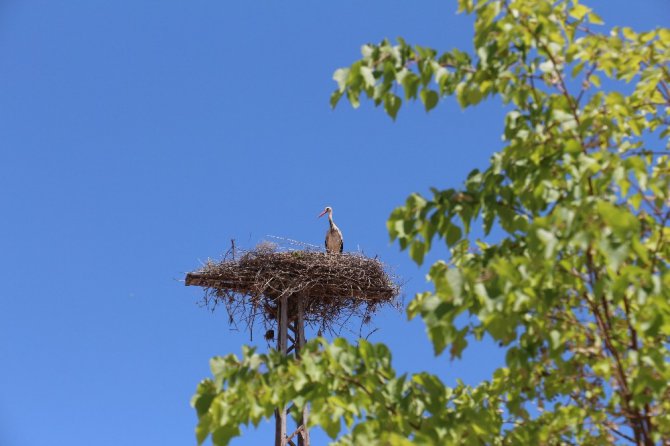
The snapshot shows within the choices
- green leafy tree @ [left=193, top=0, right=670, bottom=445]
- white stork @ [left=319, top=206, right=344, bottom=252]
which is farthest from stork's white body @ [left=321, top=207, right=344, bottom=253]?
green leafy tree @ [left=193, top=0, right=670, bottom=445]

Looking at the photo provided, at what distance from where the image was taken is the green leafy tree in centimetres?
252

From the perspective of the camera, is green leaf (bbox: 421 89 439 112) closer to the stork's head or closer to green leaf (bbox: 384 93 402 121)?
green leaf (bbox: 384 93 402 121)

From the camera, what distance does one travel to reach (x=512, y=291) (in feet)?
7.72

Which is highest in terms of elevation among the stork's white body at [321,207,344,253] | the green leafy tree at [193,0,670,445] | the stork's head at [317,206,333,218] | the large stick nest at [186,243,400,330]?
the stork's head at [317,206,333,218]

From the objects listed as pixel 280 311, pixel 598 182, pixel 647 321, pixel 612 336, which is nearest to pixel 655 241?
pixel 612 336

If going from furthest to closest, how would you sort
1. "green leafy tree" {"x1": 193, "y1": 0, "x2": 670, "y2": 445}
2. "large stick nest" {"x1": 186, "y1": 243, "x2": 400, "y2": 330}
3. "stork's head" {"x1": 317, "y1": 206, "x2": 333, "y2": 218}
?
"stork's head" {"x1": 317, "y1": 206, "x2": 333, "y2": 218}, "large stick nest" {"x1": 186, "y1": 243, "x2": 400, "y2": 330}, "green leafy tree" {"x1": 193, "y1": 0, "x2": 670, "y2": 445}

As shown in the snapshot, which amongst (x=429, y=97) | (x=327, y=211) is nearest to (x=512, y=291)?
(x=429, y=97)

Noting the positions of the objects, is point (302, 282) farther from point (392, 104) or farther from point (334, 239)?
point (392, 104)

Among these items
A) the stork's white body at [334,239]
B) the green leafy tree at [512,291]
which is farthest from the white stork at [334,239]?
the green leafy tree at [512,291]

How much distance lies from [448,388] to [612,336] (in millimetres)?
700

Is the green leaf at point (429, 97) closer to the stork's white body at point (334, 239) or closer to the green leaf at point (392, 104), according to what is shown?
the green leaf at point (392, 104)

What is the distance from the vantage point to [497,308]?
2326mm

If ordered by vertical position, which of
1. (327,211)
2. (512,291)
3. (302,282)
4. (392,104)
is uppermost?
(327,211)

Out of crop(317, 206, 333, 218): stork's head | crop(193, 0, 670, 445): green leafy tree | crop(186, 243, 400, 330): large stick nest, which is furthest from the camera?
crop(317, 206, 333, 218): stork's head
